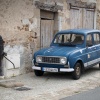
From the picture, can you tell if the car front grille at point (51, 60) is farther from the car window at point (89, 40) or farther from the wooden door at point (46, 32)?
the wooden door at point (46, 32)

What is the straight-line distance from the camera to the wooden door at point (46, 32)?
512 inches

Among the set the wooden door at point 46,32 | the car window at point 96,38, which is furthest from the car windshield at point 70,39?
the wooden door at point 46,32

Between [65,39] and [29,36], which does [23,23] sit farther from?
[65,39]

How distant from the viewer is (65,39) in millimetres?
11398

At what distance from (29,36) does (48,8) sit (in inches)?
68.9

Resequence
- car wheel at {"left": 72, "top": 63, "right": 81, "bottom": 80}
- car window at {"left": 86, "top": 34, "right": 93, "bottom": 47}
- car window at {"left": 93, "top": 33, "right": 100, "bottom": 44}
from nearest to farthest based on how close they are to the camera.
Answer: car wheel at {"left": 72, "top": 63, "right": 81, "bottom": 80} → car window at {"left": 86, "top": 34, "right": 93, "bottom": 47} → car window at {"left": 93, "top": 33, "right": 100, "bottom": 44}

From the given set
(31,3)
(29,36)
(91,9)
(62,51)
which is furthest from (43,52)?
(91,9)

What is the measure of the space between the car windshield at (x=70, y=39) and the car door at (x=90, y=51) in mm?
319

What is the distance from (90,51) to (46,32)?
282 centimetres

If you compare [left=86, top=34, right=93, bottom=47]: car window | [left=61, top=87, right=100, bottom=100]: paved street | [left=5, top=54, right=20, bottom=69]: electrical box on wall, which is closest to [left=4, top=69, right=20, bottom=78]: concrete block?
[left=5, top=54, right=20, bottom=69]: electrical box on wall

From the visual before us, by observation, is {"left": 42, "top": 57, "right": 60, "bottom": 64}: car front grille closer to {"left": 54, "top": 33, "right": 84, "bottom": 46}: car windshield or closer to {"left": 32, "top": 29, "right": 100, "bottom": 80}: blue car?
{"left": 32, "top": 29, "right": 100, "bottom": 80}: blue car

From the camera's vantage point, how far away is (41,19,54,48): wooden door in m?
13.0

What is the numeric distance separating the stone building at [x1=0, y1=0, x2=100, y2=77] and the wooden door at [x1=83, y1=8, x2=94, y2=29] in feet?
1.88

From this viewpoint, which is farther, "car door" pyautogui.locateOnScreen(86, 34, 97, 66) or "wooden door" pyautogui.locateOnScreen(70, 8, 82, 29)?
"wooden door" pyautogui.locateOnScreen(70, 8, 82, 29)
